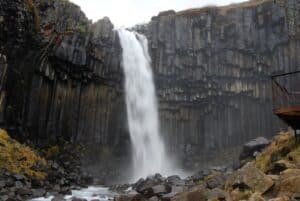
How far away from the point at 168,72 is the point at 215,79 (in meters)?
5.84

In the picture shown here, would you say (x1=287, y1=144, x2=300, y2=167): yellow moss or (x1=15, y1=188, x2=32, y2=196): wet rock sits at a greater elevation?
(x1=287, y1=144, x2=300, y2=167): yellow moss

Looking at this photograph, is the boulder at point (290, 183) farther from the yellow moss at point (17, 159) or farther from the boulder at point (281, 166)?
the yellow moss at point (17, 159)

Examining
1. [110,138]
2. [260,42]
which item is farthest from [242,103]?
[110,138]

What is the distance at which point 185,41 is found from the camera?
1885 inches

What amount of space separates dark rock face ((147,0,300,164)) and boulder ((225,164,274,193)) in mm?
34635

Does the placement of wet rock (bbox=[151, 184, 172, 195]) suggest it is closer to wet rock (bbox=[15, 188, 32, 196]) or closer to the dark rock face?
wet rock (bbox=[15, 188, 32, 196])

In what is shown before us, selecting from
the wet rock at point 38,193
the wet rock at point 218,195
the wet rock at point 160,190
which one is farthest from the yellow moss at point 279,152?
the wet rock at point 38,193

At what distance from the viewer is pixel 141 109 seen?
148 ft

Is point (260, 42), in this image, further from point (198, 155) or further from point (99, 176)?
point (99, 176)

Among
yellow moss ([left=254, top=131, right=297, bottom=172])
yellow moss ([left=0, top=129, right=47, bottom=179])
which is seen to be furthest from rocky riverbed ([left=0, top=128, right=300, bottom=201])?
yellow moss ([left=0, top=129, right=47, bottom=179])

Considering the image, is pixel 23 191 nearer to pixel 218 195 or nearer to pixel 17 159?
pixel 17 159

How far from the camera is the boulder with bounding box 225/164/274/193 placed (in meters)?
10.9

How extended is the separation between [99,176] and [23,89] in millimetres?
11526

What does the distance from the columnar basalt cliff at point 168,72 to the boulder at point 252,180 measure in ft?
84.4
